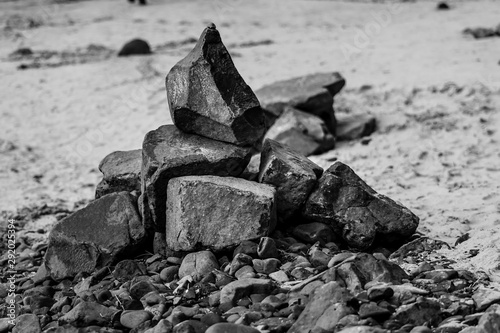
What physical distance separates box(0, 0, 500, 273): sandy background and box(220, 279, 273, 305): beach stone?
1.27 meters

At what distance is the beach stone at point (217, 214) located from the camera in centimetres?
419

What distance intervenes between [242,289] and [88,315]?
2.89ft

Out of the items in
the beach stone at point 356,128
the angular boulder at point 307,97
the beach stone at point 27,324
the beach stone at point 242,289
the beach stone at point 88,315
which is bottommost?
the beach stone at point 27,324

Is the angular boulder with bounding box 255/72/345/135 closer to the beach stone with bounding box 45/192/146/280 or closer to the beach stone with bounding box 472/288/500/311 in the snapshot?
the beach stone with bounding box 45/192/146/280

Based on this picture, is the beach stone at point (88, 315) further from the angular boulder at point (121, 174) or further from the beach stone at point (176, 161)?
the angular boulder at point (121, 174)

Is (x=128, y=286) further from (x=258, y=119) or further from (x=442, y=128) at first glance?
(x=442, y=128)

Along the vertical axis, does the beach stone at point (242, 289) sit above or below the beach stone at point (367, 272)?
below

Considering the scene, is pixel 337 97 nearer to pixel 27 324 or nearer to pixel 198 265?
pixel 198 265

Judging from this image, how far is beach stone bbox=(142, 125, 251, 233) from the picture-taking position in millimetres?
4379

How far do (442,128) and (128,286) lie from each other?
4469 mm

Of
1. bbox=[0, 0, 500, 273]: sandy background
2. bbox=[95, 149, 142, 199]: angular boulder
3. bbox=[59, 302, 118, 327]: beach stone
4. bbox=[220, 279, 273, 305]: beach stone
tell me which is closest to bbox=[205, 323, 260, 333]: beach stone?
bbox=[220, 279, 273, 305]: beach stone

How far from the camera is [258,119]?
4.66m

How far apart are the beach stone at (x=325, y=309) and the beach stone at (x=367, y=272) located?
20 cm

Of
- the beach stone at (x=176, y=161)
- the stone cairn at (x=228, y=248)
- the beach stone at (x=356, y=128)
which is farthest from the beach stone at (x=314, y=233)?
the beach stone at (x=356, y=128)
